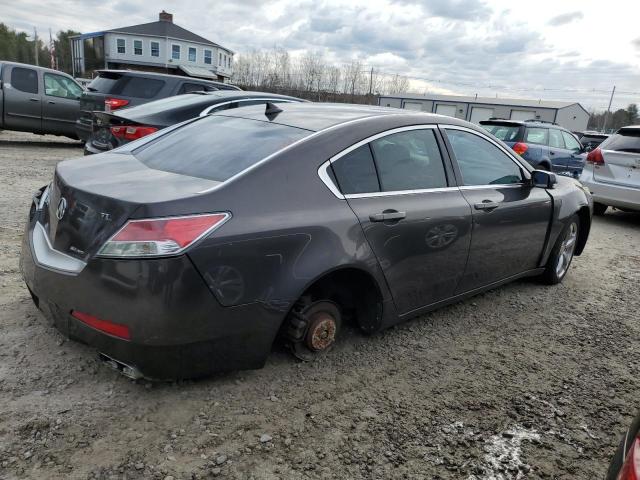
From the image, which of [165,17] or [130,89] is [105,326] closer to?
[130,89]

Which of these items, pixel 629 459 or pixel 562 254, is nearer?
pixel 629 459

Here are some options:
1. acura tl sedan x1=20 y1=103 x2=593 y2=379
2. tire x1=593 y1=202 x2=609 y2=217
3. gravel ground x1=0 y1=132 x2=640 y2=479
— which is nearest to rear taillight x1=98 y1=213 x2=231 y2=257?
acura tl sedan x1=20 y1=103 x2=593 y2=379

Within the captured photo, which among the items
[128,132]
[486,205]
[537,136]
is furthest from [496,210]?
[537,136]

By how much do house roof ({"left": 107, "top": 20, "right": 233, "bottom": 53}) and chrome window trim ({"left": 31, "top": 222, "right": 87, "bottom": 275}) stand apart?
210ft

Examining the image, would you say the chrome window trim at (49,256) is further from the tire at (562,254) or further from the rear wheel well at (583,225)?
the rear wheel well at (583,225)

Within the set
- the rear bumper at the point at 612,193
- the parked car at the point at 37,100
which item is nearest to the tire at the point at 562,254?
the rear bumper at the point at 612,193

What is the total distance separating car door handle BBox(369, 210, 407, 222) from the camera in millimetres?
3001

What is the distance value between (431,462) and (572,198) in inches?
134

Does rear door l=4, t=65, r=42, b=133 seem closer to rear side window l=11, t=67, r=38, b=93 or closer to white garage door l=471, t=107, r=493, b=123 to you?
rear side window l=11, t=67, r=38, b=93

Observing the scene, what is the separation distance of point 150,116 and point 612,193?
7359 millimetres

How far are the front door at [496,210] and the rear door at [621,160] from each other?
4.83m

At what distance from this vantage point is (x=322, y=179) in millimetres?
2838

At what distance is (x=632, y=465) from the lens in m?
1.46

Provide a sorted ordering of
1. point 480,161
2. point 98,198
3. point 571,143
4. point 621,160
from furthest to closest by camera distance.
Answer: point 571,143 < point 621,160 < point 480,161 < point 98,198
